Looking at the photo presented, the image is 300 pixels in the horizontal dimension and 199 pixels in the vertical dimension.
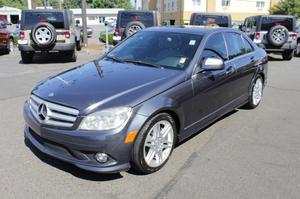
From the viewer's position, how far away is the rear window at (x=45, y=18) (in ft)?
39.6

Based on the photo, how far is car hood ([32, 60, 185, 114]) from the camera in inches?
135

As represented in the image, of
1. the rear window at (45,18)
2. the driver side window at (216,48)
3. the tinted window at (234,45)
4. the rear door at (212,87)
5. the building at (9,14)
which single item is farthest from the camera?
the building at (9,14)

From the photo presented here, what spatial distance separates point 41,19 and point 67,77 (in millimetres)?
8791

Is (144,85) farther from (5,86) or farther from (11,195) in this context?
(5,86)

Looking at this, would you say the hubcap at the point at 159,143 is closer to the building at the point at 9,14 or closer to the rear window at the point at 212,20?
the rear window at the point at 212,20

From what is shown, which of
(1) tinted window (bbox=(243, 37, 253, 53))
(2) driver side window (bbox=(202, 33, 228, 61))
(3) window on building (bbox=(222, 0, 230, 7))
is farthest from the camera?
(3) window on building (bbox=(222, 0, 230, 7))

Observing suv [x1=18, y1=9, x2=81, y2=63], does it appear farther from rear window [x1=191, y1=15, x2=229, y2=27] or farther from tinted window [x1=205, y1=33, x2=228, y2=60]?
tinted window [x1=205, y1=33, x2=228, y2=60]

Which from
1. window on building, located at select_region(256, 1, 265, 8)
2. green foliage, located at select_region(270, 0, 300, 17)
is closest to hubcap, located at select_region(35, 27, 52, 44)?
green foliage, located at select_region(270, 0, 300, 17)

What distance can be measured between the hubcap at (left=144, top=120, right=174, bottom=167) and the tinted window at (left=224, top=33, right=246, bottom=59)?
200 cm

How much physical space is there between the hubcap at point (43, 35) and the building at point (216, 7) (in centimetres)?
4150

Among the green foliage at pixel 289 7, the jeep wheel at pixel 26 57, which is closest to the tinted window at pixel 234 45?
the jeep wheel at pixel 26 57

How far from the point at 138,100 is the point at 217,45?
207 cm

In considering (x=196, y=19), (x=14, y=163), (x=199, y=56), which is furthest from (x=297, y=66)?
(x=14, y=163)

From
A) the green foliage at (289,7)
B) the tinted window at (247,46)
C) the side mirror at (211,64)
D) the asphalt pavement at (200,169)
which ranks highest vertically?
the green foliage at (289,7)
